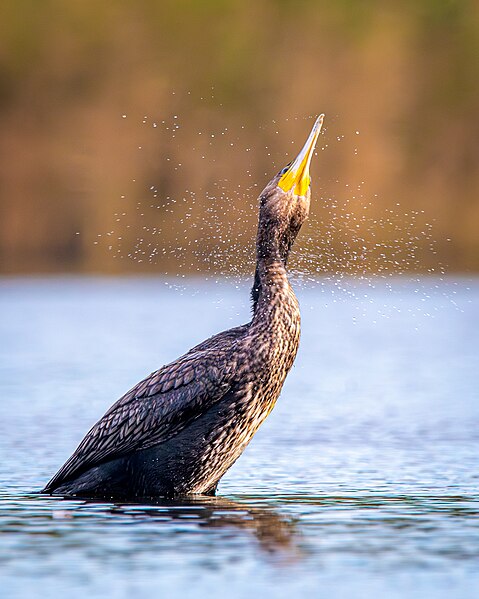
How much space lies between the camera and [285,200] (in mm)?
10258

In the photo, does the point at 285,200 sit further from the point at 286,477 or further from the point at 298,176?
the point at 286,477

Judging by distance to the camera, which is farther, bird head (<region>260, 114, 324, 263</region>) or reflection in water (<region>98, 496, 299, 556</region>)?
bird head (<region>260, 114, 324, 263</region>)

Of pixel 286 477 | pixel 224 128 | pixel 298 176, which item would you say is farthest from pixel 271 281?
pixel 224 128

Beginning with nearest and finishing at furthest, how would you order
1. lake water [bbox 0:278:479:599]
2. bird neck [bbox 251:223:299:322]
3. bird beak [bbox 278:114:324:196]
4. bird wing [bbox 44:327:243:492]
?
lake water [bbox 0:278:479:599]
bird wing [bbox 44:327:243:492]
bird neck [bbox 251:223:299:322]
bird beak [bbox 278:114:324:196]

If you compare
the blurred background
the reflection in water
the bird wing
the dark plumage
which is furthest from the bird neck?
the blurred background

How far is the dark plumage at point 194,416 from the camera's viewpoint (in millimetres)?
9617

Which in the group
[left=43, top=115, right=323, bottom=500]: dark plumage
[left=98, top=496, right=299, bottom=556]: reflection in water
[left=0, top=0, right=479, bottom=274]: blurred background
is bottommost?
[left=98, top=496, right=299, bottom=556]: reflection in water

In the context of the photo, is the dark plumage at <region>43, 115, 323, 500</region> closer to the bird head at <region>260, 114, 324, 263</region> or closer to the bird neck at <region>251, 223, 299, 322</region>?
the bird neck at <region>251, 223, 299, 322</region>

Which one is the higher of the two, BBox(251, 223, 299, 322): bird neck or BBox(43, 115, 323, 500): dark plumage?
BBox(251, 223, 299, 322): bird neck

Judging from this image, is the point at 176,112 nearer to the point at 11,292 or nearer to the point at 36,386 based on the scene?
the point at 11,292

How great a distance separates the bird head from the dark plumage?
0.41m

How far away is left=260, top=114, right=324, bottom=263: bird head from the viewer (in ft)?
33.7

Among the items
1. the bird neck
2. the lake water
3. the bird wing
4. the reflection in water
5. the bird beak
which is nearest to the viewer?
the lake water

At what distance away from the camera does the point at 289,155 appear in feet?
122
